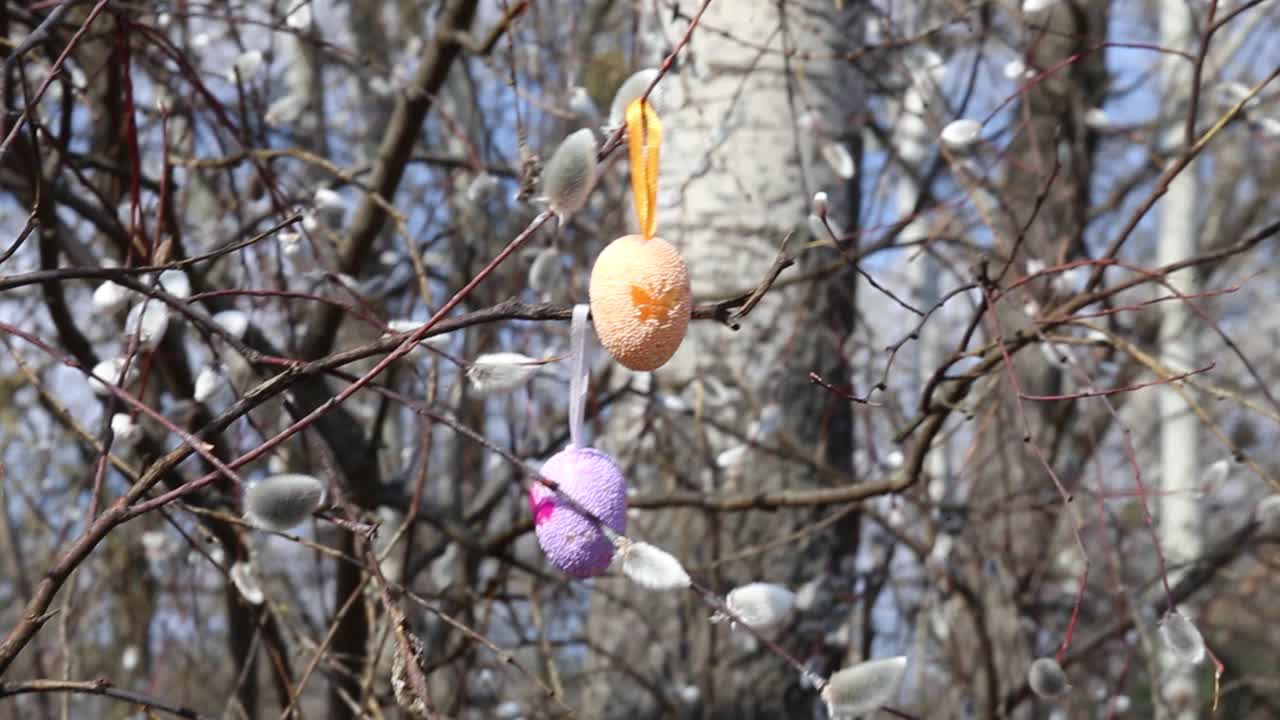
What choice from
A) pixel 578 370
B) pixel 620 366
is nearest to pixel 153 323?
pixel 578 370

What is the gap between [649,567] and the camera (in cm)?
65

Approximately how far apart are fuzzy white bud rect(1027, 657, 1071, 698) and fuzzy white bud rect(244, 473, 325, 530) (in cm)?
62

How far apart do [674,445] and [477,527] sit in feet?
0.92

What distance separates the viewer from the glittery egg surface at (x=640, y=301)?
0.59m

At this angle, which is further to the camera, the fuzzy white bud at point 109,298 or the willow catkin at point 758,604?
the fuzzy white bud at point 109,298

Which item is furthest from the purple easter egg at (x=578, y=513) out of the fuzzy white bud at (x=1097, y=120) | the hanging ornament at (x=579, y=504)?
the fuzzy white bud at (x=1097, y=120)

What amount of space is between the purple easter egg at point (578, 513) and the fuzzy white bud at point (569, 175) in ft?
0.45

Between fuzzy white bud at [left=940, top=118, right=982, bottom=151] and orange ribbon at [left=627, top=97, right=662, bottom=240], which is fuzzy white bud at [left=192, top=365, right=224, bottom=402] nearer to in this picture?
orange ribbon at [left=627, top=97, right=662, bottom=240]

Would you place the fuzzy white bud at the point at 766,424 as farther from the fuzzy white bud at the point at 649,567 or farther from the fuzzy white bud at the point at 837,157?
the fuzzy white bud at the point at 649,567

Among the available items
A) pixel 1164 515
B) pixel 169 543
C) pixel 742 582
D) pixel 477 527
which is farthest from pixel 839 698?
pixel 1164 515

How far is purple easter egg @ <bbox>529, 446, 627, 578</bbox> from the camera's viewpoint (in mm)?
636

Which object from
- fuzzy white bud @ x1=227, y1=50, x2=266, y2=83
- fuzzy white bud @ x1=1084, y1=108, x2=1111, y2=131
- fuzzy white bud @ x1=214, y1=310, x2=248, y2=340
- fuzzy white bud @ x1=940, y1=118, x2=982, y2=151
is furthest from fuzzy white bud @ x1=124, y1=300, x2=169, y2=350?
fuzzy white bud @ x1=1084, y1=108, x2=1111, y2=131

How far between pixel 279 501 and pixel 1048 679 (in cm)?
65

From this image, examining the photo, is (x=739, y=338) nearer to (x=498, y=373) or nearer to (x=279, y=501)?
(x=498, y=373)
